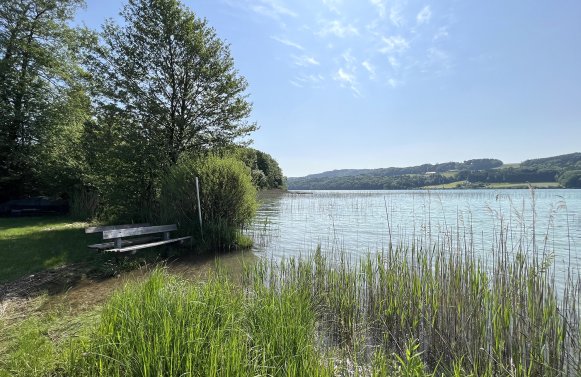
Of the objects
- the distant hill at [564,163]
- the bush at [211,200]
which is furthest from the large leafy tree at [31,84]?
the distant hill at [564,163]

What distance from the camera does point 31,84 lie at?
21891 mm

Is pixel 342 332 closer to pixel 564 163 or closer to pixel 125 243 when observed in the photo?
pixel 125 243

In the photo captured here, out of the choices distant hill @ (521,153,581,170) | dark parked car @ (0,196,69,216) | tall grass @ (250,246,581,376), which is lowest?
tall grass @ (250,246,581,376)

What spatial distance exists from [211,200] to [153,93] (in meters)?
6.71

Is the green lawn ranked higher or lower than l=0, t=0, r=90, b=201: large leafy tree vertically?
lower

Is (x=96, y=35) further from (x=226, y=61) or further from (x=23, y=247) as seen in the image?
(x=23, y=247)

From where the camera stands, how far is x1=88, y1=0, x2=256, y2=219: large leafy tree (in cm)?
1435

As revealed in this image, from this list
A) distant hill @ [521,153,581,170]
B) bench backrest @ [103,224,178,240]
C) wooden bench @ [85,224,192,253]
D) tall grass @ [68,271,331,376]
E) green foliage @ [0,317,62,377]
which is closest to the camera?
tall grass @ [68,271,331,376]

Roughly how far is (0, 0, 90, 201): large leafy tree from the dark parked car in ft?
8.46

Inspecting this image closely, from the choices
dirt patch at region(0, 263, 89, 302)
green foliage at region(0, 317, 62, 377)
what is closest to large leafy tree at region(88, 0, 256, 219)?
dirt patch at region(0, 263, 89, 302)

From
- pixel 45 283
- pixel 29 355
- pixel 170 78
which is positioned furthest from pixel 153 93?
pixel 29 355

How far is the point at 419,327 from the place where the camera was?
15.3 ft

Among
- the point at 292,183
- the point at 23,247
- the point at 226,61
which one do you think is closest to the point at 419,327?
the point at 23,247

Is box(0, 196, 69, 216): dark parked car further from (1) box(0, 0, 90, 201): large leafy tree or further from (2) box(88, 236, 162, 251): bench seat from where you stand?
(2) box(88, 236, 162, 251): bench seat
